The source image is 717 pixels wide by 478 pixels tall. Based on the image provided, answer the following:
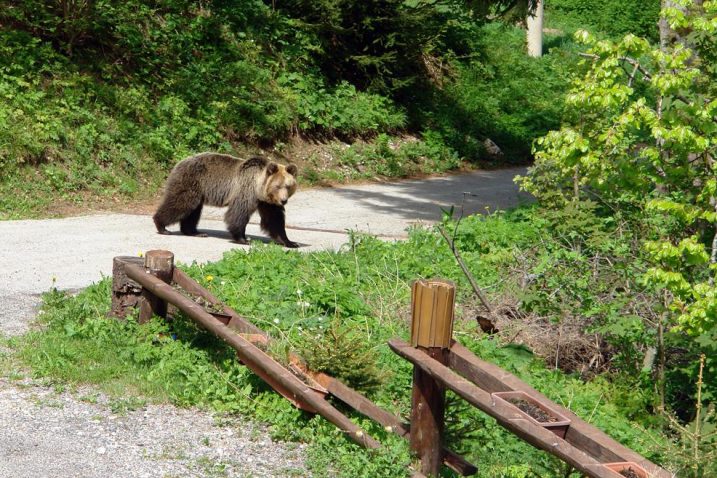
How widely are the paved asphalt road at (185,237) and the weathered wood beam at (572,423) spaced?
3.98 m

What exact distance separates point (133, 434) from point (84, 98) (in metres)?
10.9

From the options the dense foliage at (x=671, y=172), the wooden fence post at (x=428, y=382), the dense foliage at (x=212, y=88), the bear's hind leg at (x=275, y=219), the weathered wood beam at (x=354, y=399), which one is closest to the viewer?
the wooden fence post at (x=428, y=382)

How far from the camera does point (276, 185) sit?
40.4 feet

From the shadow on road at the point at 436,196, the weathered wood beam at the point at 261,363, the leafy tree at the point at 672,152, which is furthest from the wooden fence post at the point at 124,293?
the shadow on road at the point at 436,196

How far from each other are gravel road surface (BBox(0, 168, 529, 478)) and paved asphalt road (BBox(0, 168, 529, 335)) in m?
0.01

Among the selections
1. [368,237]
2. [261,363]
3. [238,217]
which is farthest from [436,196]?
[261,363]

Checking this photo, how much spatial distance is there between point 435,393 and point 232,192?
7.27m

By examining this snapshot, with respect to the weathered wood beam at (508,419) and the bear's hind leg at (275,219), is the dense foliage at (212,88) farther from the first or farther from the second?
the weathered wood beam at (508,419)

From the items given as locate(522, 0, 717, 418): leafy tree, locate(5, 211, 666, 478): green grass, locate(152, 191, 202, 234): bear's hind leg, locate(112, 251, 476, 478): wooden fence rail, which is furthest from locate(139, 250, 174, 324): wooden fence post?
locate(152, 191, 202, 234): bear's hind leg

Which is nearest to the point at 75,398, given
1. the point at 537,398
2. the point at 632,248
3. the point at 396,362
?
the point at 396,362

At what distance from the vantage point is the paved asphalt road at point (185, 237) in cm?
966

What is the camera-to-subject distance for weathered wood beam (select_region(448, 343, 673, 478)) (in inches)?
188

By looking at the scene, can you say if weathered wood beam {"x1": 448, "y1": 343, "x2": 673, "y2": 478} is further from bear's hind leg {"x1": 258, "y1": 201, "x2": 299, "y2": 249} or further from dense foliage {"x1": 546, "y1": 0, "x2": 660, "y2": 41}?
dense foliage {"x1": 546, "y1": 0, "x2": 660, "y2": 41}

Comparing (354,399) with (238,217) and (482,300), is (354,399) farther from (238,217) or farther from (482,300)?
(238,217)
